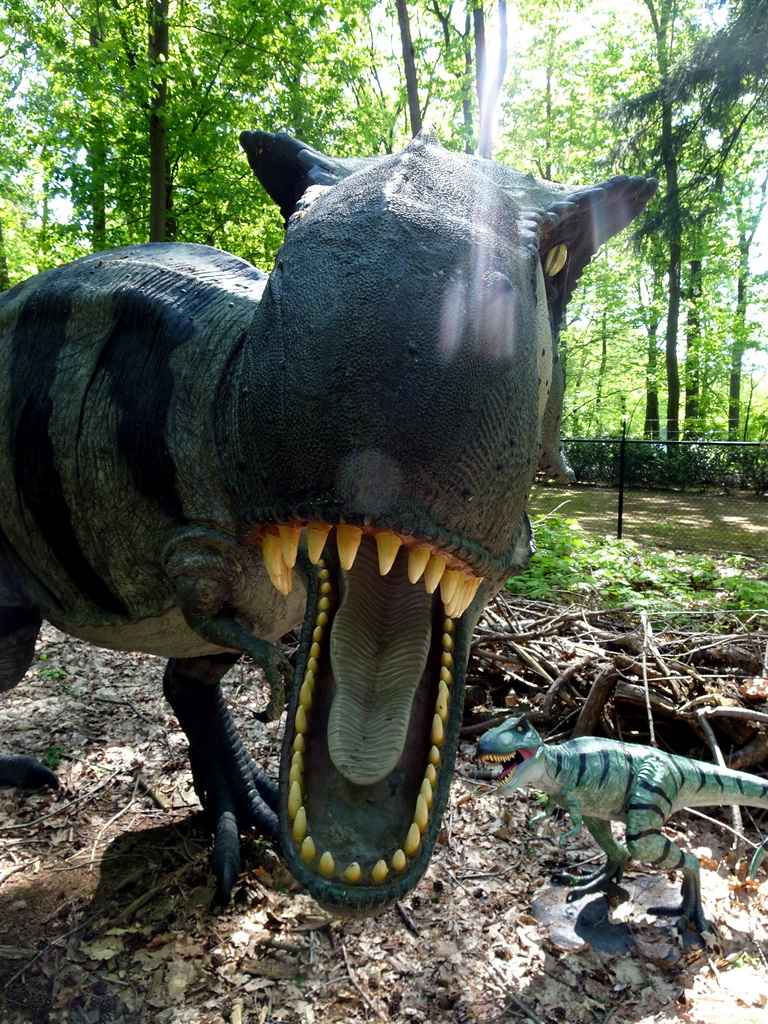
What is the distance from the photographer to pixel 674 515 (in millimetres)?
13320

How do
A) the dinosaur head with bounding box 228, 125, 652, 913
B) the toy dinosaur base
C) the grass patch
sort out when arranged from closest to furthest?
the dinosaur head with bounding box 228, 125, 652, 913, the toy dinosaur base, the grass patch

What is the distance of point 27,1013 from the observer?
2213 mm

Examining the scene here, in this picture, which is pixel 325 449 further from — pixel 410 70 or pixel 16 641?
pixel 410 70

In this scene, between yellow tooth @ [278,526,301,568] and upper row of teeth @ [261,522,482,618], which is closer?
upper row of teeth @ [261,522,482,618]

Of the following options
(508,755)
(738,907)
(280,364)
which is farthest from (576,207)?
(738,907)

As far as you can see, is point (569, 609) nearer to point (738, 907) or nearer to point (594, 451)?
point (738, 907)

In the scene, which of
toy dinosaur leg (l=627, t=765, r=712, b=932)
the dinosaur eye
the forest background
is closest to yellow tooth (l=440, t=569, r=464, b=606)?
the dinosaur eye

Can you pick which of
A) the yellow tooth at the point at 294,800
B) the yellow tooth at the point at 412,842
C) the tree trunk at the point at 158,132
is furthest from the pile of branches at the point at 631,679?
the tree trunk at the point at 158,132

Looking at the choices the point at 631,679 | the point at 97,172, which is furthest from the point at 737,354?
the point at 631,679

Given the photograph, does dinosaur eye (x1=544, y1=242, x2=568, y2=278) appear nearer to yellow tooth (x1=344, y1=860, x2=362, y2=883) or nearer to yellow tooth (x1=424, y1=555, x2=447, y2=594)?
yellow tooth (x1=424, y1=555, x2=447, y2=594)

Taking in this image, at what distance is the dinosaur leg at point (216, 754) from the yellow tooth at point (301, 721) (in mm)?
1469

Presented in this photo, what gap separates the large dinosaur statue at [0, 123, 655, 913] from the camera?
118 cm

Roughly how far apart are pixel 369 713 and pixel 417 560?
43 centimetres

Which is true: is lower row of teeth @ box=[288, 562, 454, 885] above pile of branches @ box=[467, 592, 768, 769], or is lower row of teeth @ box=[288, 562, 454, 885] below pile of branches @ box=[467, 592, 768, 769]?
above
